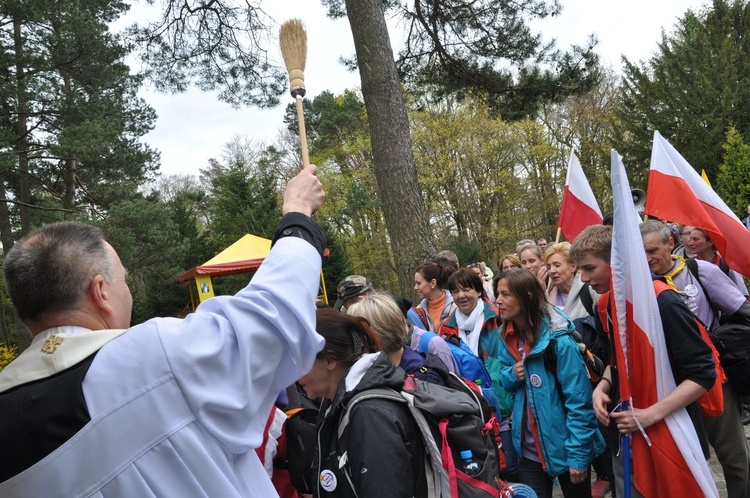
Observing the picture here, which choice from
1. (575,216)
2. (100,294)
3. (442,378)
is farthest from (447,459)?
(575,216)

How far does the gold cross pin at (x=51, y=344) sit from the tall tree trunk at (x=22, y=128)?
1069 centimetres

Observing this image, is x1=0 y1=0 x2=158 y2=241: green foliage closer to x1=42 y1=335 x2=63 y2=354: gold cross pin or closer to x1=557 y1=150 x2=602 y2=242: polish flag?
x1=557 y1=150 x2=602 y2=242: polish flag

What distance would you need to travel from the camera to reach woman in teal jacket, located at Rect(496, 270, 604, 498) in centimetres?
308

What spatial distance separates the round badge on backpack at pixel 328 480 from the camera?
1.92 m

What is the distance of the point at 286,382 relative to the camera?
4.29 ft

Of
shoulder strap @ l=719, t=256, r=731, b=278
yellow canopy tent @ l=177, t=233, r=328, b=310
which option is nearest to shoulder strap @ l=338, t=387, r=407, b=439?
shoulder strap @ l=719, t=256, r=731, b=278

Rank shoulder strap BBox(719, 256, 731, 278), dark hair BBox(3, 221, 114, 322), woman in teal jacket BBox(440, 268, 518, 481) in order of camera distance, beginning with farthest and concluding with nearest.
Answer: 1. shoulder strap BBox(719, 256, 731, 278)
2. woman in teal jacket BBox(440, 268, 518, 481)
3. dark hair BBox(3, 221, 114, 322)

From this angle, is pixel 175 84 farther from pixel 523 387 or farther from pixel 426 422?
pixel 426 422

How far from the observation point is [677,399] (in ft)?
8.17

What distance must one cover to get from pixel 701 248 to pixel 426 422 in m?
3.90

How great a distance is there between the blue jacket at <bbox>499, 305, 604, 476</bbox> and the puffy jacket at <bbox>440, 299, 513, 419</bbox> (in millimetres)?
431

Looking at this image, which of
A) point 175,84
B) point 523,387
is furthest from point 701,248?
point 175,84

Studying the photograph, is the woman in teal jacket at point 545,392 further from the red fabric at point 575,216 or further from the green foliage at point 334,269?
the green foliage at point 334,269

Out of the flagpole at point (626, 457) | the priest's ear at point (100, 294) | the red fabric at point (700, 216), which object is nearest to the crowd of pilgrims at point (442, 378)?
the flagpole at point (626, 457)
